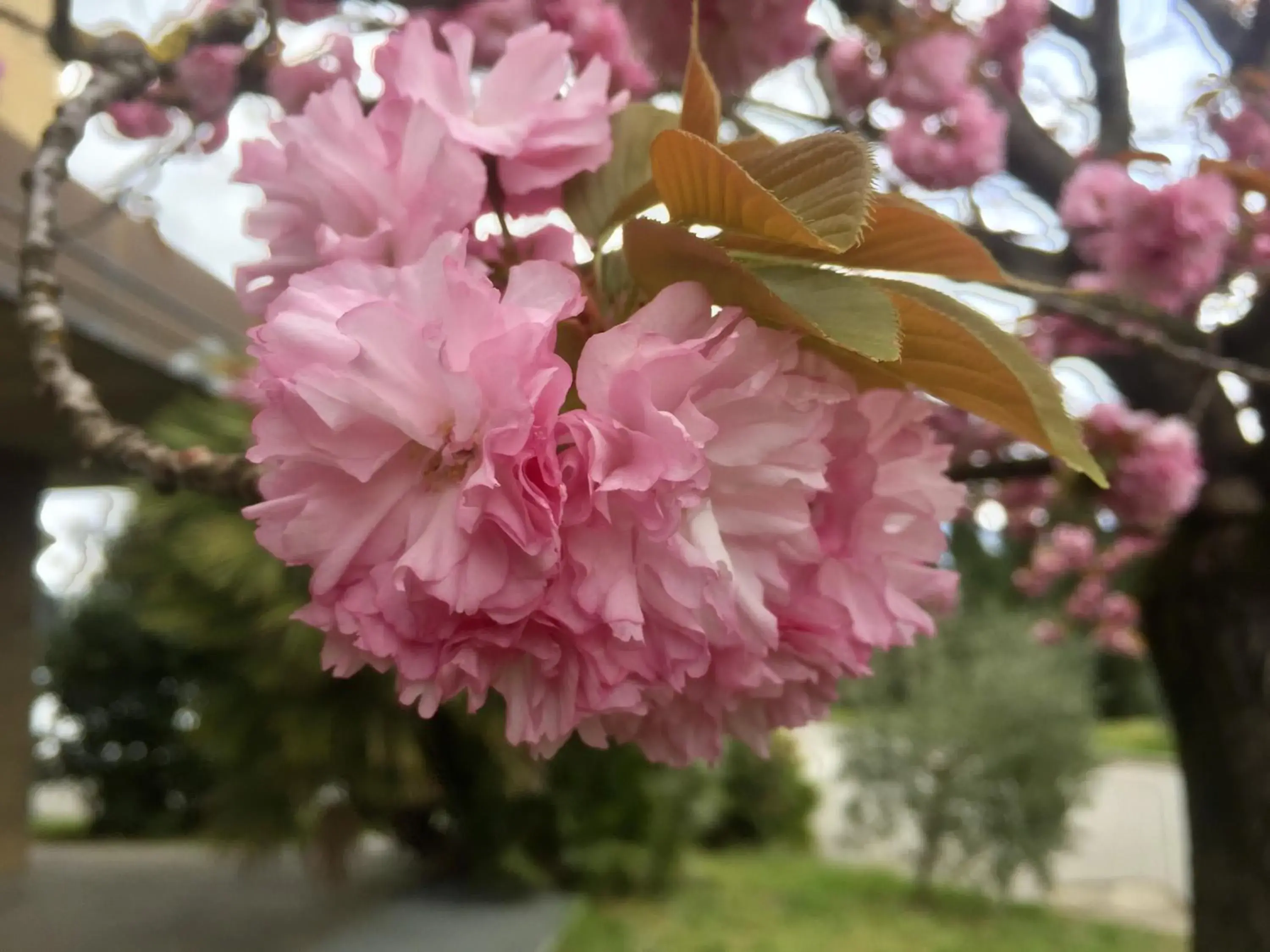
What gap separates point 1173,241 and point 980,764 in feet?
6.36

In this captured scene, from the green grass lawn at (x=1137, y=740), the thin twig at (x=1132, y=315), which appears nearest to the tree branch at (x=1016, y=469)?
the thin twig at (x=1132, y=315)

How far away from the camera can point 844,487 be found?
0.68 feet

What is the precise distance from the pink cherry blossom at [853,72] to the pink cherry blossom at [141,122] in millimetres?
686

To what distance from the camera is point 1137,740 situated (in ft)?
15.3

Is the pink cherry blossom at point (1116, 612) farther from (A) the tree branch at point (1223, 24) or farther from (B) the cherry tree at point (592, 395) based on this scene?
(B) the cherry tree at point (592, 395)

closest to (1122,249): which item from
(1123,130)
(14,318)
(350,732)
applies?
(1123,130)

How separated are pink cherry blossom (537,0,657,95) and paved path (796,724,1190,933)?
5.68 feet

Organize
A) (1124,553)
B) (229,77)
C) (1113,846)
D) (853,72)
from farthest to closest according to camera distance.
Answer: (1113,846), (1124,553), (853,72), (229,77)

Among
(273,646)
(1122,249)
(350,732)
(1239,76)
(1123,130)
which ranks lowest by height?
(350,732)

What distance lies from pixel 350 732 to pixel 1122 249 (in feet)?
4.10

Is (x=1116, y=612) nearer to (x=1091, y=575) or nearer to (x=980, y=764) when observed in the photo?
(x=980, y=764)

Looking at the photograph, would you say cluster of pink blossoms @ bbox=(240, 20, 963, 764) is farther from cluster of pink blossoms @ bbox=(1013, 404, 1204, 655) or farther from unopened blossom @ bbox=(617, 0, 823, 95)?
cluster of pink blossoms @ bbox=(1013, 404, 1204, 655)

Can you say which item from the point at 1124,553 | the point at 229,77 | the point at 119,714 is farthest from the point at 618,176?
the point at 119,714

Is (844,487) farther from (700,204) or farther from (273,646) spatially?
(273,646)
